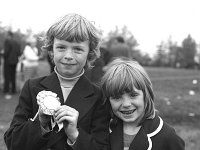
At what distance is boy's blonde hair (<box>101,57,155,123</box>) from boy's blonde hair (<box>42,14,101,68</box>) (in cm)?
19

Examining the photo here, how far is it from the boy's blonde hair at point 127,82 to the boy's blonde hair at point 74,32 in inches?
7.3

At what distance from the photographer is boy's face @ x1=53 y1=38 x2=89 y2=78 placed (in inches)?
78.1

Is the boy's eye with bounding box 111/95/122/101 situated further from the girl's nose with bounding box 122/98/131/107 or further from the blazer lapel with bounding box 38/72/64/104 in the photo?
the blazer lapel with bounding box 38/72/64/104

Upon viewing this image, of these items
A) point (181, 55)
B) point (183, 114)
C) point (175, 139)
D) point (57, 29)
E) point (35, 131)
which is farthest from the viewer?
point (181, 55)

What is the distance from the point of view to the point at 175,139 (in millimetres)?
2141

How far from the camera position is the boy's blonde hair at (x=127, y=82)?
2.17 meters

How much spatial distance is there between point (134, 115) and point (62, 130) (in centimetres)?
47

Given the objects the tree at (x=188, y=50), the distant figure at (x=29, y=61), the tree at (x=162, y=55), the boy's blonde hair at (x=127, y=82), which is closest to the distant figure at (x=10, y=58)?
the distant figure at (x=29, y=61)

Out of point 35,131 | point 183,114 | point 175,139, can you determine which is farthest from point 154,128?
point 183,114

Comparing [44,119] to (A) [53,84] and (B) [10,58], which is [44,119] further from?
(B) [10,58]

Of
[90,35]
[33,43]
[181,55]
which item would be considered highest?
[90,35]

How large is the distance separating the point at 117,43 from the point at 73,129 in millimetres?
7798

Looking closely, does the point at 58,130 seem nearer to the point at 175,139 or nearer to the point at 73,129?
the point at 73,129

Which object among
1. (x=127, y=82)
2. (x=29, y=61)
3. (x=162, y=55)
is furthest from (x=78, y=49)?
(x=162, y=55)
